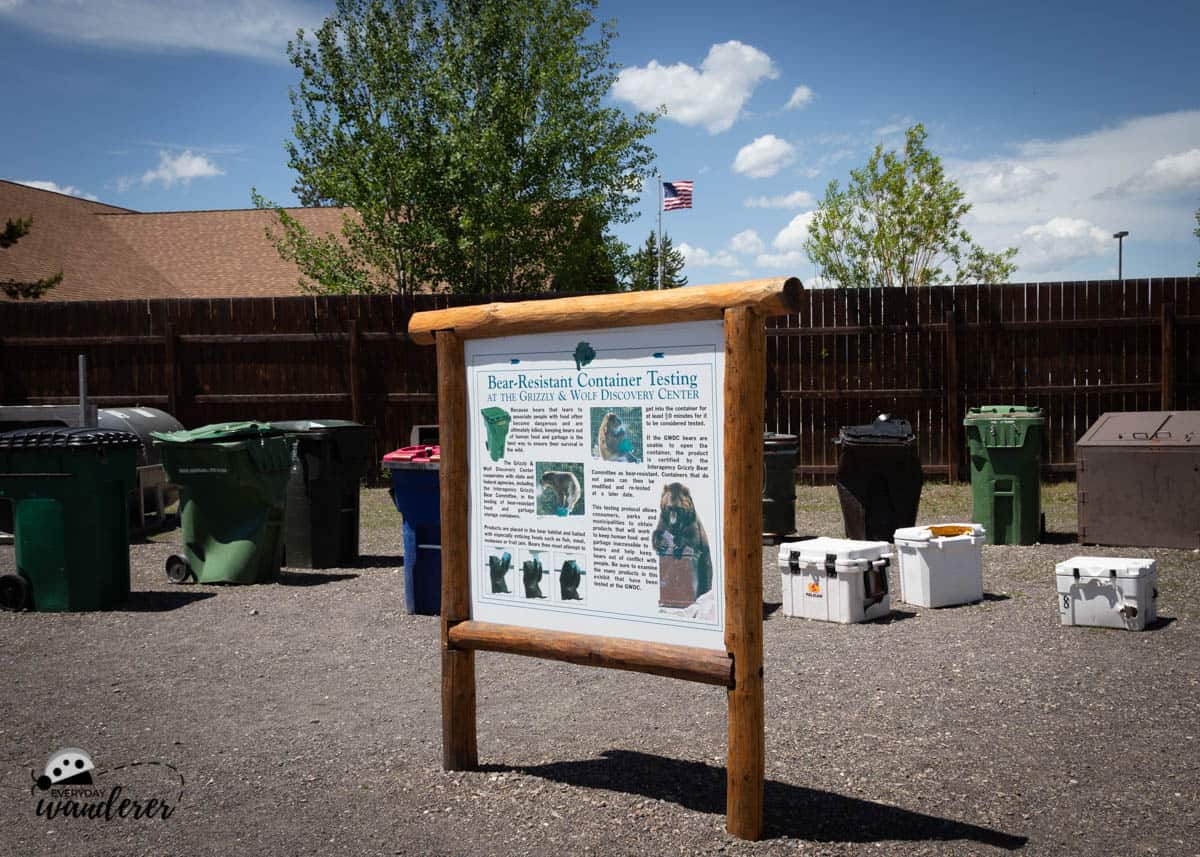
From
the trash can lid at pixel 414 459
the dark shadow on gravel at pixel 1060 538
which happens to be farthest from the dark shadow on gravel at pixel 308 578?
the dark shadow on gravel at pixel 1060 538

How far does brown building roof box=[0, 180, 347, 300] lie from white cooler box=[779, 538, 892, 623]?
2426 centimetres

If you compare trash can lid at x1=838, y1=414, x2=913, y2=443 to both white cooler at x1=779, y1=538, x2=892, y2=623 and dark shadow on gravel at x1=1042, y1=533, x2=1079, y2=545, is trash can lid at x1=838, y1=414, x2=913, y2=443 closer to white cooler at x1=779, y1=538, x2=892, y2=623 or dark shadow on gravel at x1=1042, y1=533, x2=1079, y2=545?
dark shadow on gravel at x1=1042, y1=533, x2=1079, y2=545

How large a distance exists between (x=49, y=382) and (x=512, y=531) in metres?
14.5

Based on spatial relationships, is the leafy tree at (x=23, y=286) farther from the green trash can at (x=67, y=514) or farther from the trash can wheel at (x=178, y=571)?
the green trash can at (x=67, y=514)

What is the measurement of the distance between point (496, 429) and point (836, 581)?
364cm

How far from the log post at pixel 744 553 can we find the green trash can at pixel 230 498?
6.15m

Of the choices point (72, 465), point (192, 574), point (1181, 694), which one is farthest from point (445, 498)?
point (192, 574)

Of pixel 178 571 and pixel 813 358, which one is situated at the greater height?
pixel 813 358

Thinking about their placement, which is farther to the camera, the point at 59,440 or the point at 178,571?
the point at 178,571

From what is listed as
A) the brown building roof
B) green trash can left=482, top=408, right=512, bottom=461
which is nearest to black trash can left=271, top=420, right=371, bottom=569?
green trash can left=482, top=408, right=512, bottom=461

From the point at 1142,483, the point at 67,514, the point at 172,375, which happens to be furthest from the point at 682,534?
the point at 172,375

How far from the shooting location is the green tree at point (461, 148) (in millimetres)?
19984

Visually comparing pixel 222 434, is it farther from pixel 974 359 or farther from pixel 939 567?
pixel 974 359

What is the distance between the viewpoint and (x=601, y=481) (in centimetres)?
441
